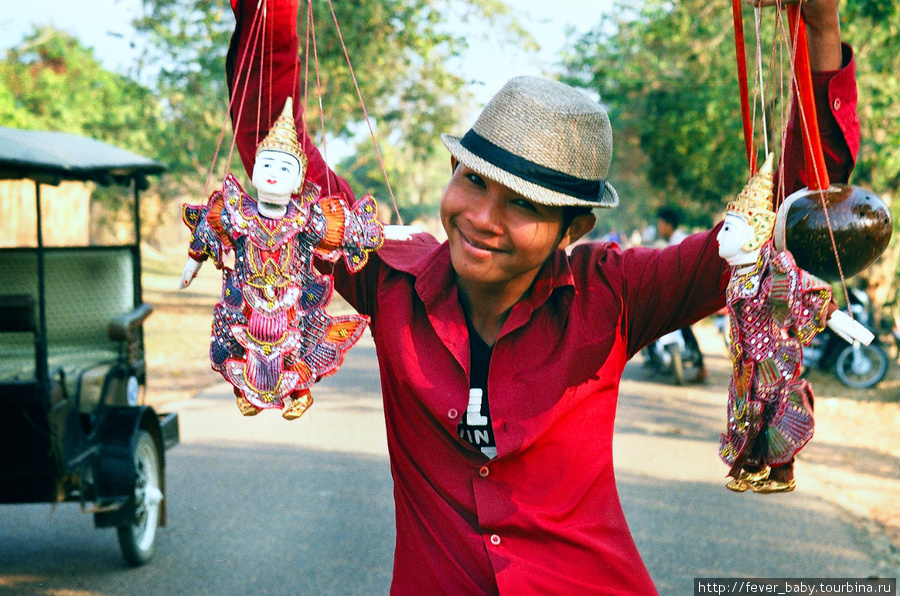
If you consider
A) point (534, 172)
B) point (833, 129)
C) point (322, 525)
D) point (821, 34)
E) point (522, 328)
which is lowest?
point (322, 525)

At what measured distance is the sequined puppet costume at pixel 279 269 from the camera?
1.92 metres

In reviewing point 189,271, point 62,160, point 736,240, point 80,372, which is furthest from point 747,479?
point 62,160

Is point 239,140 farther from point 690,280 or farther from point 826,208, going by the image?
point 826,208

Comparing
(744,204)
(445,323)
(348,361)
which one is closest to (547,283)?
(445,323)

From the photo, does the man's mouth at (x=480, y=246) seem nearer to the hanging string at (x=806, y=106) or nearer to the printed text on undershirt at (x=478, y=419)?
the printed text on undershirt at (x=478, y=419)

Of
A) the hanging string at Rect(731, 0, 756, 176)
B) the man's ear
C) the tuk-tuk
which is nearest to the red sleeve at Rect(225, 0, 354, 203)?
the man's ear

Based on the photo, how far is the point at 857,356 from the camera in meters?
9.79

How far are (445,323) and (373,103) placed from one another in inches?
556

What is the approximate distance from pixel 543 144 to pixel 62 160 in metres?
3.95

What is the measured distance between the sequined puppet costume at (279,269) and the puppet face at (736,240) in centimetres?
74

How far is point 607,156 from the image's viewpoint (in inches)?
75.9

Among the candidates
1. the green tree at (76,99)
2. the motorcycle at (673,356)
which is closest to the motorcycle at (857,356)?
the motorcycle at (673,356)

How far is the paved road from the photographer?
476 centimetres

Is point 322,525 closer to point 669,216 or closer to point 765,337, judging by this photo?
point 765,337
